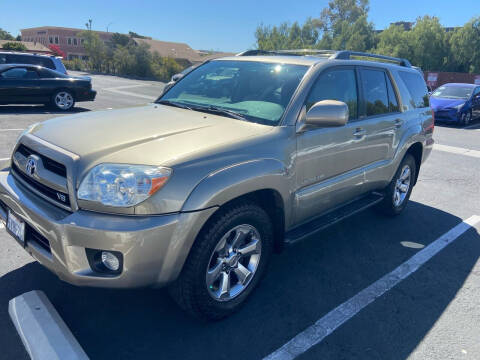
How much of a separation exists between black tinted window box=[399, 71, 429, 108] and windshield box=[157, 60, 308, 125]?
2.03 m

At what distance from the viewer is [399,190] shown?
16.3 ft

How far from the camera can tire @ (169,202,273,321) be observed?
248 centimetres

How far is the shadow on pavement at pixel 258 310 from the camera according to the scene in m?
2.52

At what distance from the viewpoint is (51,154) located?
8.18ft

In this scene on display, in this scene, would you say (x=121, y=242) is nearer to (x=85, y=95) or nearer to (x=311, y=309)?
(x=311, y=309)

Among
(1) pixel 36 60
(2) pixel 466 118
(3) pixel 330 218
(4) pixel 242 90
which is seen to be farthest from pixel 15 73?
(2) pixel 466 118

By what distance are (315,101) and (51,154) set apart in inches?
80.0

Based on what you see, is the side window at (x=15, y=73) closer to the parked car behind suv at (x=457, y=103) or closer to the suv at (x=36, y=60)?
the suv at (x=36, y=60)

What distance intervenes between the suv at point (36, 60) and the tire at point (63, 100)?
1414 mm

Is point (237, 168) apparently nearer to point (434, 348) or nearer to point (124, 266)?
point (124, 266)

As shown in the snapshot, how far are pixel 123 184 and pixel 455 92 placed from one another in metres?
15.9

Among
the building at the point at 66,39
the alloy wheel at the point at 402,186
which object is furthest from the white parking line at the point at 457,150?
the building at the point at 66,39

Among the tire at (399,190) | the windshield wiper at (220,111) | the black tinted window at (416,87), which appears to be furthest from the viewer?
the black tinted window at (416,87)

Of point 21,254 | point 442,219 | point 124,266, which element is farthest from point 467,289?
point 21,254
